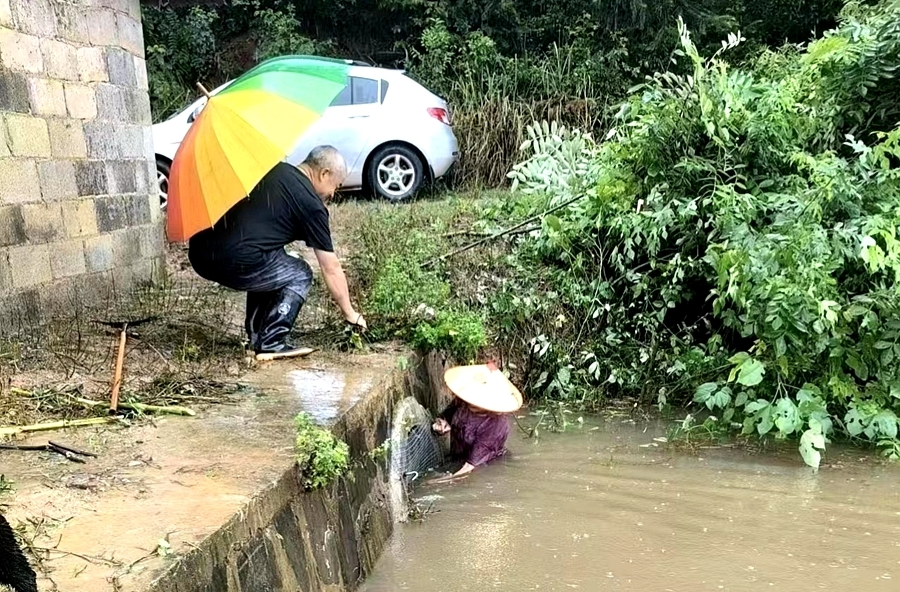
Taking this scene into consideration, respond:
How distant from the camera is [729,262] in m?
5.37

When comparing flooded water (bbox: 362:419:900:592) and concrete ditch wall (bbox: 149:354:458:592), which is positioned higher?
concrete ditch wall (bbox: 149:354:458:592)

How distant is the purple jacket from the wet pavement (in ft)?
3.25

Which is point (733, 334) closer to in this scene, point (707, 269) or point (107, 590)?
point (707, 269)

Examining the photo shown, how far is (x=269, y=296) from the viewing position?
16.3 ft

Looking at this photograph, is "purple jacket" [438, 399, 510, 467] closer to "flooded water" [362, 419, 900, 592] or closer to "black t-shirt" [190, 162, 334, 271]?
"flooded water" [362, 419, 900, 592]

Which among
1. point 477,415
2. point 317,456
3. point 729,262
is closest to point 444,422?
point 477,415

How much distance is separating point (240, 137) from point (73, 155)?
1949 millimetres

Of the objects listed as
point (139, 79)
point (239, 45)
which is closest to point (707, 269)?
point (139, 79)

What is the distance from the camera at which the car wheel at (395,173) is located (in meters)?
10.5

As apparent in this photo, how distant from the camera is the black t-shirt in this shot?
4.68 m

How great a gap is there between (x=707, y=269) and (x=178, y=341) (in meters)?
3.89

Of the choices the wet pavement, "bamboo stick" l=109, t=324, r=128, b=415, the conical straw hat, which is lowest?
the conical straw hat

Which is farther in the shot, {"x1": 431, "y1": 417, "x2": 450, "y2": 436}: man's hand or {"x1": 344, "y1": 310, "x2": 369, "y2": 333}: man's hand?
{"x1": 431, "y1": 417, "x2": 450, "y2": 436}: man's hand

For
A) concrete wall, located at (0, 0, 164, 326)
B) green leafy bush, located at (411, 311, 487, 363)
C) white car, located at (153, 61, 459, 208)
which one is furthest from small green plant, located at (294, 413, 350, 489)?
white car, located at (153, 61, 459, 208)
